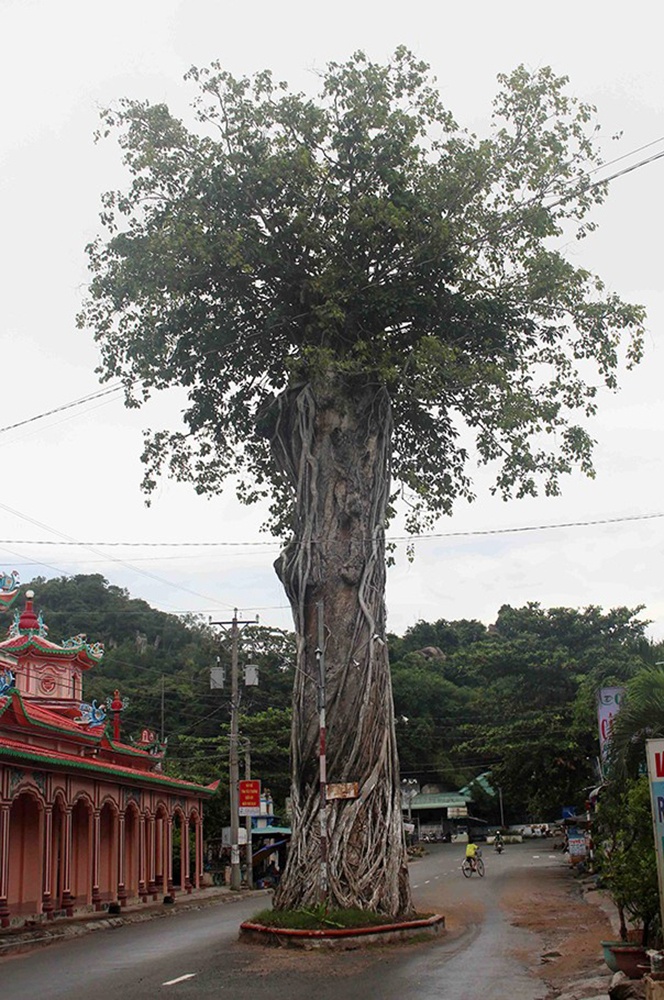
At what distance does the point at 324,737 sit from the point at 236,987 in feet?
18.4

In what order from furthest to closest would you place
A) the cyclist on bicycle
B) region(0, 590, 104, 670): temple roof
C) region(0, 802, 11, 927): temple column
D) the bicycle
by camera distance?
1. the bicycle
2. the cyclist on bicycle
3. region(0, 590, 104, 670): temple roof
4. region(0, 802, 11, 927): temple column

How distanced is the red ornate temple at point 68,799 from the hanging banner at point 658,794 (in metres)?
13.4

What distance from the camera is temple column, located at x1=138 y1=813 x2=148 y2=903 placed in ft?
96.9

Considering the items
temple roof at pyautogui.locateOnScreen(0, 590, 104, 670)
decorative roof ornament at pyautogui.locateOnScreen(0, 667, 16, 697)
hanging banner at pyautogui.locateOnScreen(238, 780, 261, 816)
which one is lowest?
hanging banner at pyautogui.locateOnScreen(238, 780, 261, 816)

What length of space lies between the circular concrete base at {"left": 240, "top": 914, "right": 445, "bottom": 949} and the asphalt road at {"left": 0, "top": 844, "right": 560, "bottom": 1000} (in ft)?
0.81

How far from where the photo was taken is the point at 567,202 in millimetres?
19062

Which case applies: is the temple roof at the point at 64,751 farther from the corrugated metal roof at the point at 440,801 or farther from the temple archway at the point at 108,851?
the corrugated metal roof at the point at 440,801

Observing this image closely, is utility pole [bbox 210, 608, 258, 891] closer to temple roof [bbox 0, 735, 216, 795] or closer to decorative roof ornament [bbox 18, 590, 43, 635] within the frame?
temple roof [bbox 0, 735, 216, 795]

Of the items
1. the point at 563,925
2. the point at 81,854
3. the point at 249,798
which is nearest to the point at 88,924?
the point at 81,854

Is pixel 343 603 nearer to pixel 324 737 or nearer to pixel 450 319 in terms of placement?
pixel 324 737

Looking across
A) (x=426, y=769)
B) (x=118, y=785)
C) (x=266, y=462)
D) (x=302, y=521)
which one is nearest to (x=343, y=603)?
(x=302, y=521)

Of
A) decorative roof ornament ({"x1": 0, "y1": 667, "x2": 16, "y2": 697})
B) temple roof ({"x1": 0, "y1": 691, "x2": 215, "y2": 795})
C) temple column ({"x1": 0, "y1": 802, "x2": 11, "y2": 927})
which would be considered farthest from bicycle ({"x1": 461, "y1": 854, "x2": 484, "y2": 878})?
decorative roof ornament ({"x1": 0, "y1": 667, "x2": 16, "y2": 697})

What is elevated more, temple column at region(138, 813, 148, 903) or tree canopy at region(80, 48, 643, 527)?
tree canopy at region(80, 48, 643, 527)

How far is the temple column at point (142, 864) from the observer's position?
2953cm
